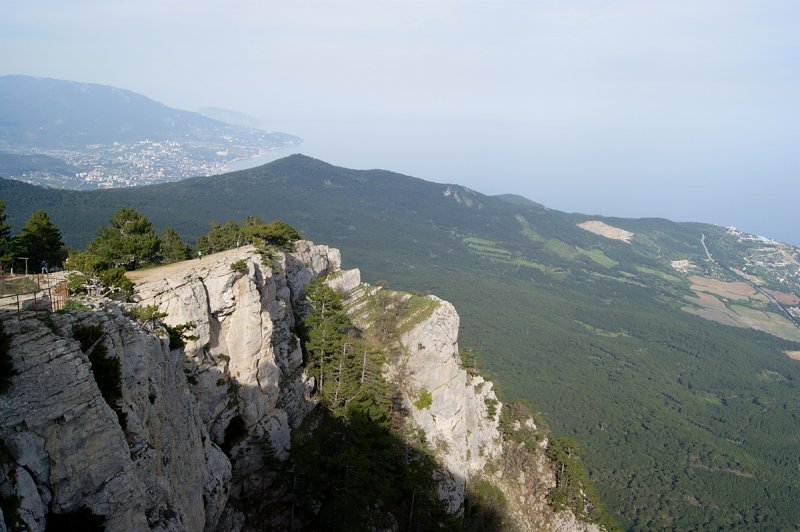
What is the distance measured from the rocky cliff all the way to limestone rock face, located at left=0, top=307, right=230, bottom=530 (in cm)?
3

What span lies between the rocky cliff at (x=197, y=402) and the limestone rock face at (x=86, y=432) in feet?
0.09

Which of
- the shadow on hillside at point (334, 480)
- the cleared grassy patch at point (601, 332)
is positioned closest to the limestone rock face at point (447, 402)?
the shadow on hillside at point (334, 480)

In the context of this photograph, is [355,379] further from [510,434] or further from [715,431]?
[715,431]

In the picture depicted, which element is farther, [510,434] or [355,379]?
[510,434]

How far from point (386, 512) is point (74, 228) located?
340 ft

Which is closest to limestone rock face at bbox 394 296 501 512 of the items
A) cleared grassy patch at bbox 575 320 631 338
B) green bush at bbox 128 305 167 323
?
green bush at bbox 128 305 167 323

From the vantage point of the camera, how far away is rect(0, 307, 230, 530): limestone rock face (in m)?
10.6

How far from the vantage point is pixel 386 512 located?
29.4m

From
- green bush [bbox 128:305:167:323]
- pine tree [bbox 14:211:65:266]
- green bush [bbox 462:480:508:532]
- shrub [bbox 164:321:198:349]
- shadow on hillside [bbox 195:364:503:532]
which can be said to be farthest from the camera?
green bush [bbox 462:480:508:532]

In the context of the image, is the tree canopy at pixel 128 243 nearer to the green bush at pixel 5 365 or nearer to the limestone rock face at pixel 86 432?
the limestone rock face at pixel 86 432

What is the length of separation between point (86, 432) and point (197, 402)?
392 inches

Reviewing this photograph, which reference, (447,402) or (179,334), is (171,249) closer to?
(179,334)

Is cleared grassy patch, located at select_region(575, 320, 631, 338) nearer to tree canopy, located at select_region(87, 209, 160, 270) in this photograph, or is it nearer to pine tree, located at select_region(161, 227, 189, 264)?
pine tree, located at select_region(161, 227, 189, 264)

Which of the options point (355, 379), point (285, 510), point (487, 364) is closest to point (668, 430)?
point (487, 364)
